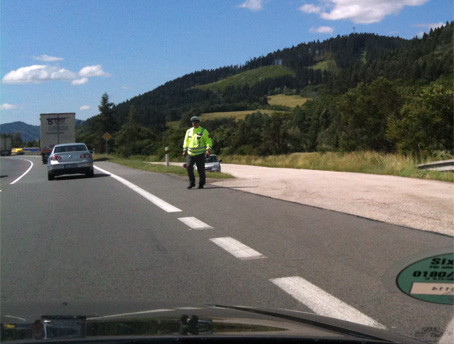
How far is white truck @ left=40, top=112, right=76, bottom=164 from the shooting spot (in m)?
43.1

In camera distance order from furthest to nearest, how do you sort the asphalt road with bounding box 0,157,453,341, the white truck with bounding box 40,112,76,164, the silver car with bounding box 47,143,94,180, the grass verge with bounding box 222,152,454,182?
1. the white truck with bounding box 40,112,76,164
2. the silver car with bounding box 47,143,94,180
3. the grass verge with bounding box 222,152,454,182
4. the asphalt road with bounding box 0,157,453,341

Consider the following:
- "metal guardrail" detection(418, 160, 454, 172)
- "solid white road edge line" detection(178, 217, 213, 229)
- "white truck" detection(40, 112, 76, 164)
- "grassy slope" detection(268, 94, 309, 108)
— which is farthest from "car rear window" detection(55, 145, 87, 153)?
"grassy slope" detection(268, 94, 309, 108)

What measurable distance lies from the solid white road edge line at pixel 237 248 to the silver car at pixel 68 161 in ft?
49.9

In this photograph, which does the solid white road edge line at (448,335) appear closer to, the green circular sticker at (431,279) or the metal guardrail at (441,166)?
the green circular sticker at (431,279)

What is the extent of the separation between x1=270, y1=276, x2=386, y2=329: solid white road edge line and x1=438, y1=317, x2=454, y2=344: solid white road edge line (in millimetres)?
386

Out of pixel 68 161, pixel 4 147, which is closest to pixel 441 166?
pixel 68 161

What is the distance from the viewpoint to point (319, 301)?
4348 millimetres

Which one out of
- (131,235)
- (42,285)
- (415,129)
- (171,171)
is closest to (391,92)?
(415,129)

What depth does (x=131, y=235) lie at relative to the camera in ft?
25.3

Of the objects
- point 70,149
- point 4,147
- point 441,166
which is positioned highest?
point 70,149

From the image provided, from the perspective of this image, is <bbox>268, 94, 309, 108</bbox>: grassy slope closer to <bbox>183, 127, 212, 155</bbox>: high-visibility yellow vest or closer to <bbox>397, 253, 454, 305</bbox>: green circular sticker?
<bbox>183, 127, 212, 155</bbox>: high-visibility yellow vest

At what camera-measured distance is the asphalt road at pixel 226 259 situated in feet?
14.4

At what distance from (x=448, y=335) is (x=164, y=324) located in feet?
6.65

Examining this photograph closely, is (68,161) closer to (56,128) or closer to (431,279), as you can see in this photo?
(431,279)
